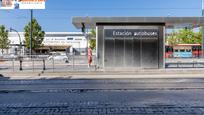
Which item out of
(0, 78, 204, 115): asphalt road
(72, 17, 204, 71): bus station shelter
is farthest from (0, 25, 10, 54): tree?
(0, 78, 204, 115): asphalt road

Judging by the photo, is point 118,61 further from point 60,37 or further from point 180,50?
point 60,37

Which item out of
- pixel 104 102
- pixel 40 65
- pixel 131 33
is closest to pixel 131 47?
pixel 131 33

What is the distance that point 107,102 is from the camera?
10.5 m

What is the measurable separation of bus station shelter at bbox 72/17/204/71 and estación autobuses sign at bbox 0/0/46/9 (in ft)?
16.0

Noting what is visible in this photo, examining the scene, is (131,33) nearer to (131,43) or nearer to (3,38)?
(131,43)

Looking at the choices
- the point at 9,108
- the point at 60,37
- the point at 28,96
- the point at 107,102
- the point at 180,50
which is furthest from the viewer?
the point at 60,37

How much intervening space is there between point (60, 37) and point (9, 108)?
12520 cm

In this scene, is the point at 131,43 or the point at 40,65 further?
the point at 40,65

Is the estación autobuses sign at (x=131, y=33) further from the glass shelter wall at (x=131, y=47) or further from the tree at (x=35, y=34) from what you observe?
the tree at (x=35, y=34)

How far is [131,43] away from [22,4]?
28.4 ft

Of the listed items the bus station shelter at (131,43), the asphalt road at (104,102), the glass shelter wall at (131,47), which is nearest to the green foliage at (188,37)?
the bus station shelter at (131,43)

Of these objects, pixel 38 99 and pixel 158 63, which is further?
pixel 158 63

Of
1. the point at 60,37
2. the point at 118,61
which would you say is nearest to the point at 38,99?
the point at 118,61

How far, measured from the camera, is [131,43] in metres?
28.4
